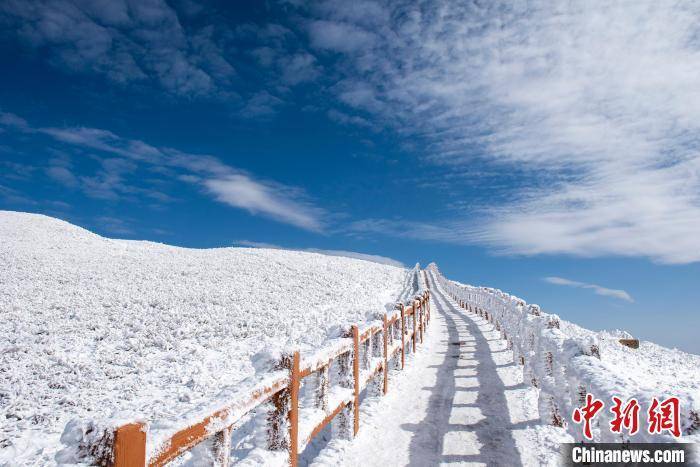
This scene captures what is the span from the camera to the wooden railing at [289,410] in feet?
7.12

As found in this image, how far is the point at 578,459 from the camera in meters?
5.07

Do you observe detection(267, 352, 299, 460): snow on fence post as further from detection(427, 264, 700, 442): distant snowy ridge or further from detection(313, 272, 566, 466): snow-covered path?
detection(427, 264, 700, 442): distant snowy ridge

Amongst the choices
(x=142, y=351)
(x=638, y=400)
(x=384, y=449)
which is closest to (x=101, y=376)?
(x=142, y=351)

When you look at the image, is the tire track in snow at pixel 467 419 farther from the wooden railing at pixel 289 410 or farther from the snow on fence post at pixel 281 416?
the snow on fence post at pixel 281 416

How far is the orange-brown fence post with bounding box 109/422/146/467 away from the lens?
6.79 feet

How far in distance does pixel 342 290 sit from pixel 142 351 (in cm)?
1926

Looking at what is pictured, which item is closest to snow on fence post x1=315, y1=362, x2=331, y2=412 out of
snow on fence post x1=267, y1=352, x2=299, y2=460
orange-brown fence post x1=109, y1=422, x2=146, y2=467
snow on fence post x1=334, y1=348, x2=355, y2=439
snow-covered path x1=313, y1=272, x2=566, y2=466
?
snow-covered path x1=313, y1=272, x2=566, y2=466

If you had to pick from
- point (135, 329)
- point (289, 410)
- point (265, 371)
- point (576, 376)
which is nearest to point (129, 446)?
point (265, 371)

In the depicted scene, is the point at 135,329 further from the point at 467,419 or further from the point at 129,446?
the point at 129,446

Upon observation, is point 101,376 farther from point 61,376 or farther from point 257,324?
point 257,324

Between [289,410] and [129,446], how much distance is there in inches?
93.4

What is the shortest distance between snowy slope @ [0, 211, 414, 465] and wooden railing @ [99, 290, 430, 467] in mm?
235

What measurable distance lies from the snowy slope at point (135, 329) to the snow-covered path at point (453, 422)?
1714 mm

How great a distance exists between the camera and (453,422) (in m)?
6.98
